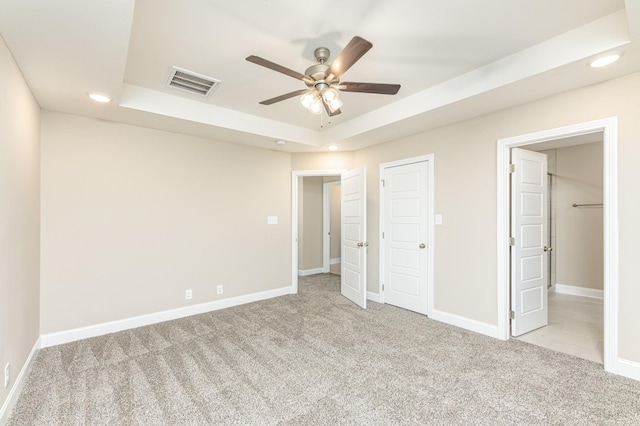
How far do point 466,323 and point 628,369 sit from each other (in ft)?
4.33

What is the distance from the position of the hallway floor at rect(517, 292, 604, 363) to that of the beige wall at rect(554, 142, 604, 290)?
56cm

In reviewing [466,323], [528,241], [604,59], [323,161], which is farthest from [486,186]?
[323,161]

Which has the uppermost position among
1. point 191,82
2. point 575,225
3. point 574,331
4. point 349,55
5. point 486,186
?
point 191,82

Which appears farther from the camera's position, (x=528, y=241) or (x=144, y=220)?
(x=144, y=220)

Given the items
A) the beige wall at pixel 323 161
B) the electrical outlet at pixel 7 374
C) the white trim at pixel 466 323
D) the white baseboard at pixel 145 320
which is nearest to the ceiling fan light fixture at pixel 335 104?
the beige wall at pixel 323 161

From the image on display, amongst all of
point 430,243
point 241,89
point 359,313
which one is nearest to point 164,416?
point 359,313

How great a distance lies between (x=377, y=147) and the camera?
4555 mm

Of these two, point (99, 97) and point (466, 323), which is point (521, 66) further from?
point (99, 97)

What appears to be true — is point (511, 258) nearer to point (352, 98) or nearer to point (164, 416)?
point (352, 98)

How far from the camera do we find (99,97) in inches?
108

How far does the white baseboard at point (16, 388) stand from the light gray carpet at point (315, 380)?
5 cm

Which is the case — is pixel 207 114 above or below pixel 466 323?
above

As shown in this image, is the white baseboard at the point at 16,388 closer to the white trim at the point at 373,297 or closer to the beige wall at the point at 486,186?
the white trim at the point at 373,297

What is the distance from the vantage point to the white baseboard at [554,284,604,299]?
15.6 ft
